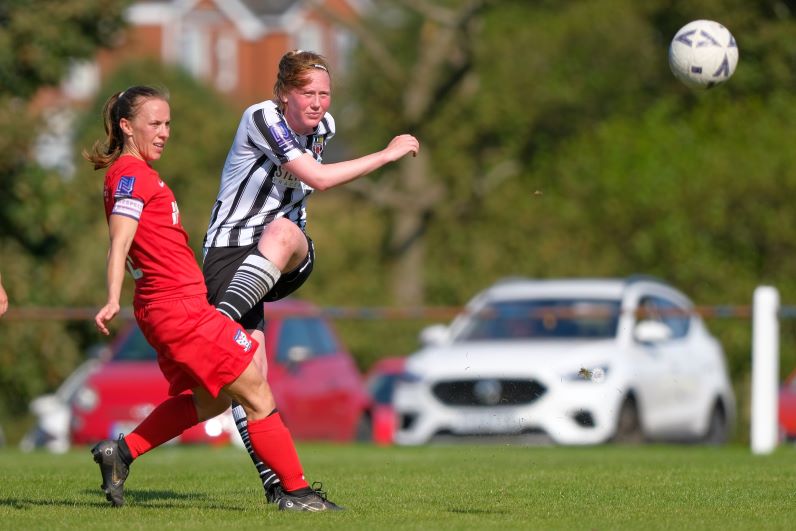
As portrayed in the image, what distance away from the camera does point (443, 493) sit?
8055mm

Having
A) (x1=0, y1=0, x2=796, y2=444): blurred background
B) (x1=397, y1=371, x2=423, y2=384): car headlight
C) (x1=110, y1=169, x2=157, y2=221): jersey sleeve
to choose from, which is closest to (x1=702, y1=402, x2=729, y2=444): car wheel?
(x1=397, y1=371, x2=423, y2=384): car headlight

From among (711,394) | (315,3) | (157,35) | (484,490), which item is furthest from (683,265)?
(157,35)

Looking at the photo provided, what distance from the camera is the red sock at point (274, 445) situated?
6949 mm

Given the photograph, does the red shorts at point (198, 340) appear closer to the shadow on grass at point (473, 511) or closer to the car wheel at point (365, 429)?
the shadow on grass at point (473, 511)

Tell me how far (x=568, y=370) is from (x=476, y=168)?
24.4 meters

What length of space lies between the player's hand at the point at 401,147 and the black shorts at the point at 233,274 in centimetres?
83

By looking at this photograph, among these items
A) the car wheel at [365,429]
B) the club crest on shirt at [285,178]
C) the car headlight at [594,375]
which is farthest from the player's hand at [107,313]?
the car wheel at [365,429]

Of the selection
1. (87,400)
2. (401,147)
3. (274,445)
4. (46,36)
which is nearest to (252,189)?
(401,147)

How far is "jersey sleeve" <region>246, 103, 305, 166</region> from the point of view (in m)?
7.18

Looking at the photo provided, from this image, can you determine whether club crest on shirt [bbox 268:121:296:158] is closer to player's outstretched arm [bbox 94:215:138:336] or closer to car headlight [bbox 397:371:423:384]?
player's outstretched arm [bbox 94:215:138:336]

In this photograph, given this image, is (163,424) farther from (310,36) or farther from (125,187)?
(310,36)

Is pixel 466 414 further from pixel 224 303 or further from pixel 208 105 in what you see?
pixel 208 105

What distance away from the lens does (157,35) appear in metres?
69.4

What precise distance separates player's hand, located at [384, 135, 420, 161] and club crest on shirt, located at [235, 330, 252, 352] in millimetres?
1001
